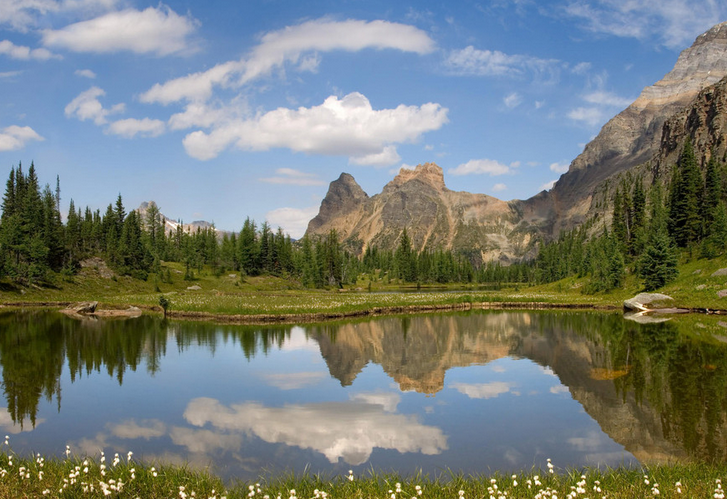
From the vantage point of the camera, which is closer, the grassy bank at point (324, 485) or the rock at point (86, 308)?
the grassy bank at point (324, 485)

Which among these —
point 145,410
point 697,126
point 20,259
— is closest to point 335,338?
point 145,410

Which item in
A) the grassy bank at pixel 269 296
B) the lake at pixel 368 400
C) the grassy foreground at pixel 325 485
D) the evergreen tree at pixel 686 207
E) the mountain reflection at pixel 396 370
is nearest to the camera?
the grassy foreground at pixel 325 485

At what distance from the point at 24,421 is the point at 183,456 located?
26.5ft

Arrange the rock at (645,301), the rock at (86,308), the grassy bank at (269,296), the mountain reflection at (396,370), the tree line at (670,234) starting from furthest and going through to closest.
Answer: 1. the tree line at (670,234)
2. the rock at (645,301)
3. the rock at (86,308)
4. the grassy bank at (269,296)
5. the mountain reflection at (396,370)

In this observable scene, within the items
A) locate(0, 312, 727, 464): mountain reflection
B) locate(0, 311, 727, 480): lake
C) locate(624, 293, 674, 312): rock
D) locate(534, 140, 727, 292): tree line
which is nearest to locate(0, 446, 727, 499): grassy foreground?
locate(0, 311, 727, 480): lake

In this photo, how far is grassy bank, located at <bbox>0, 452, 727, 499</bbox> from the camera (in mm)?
10102

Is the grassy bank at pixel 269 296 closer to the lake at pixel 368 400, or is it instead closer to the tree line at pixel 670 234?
the tree line at pixel 670 234

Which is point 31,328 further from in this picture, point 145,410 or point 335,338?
point 145,410

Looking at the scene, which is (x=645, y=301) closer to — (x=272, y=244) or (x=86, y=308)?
(x=86, y=308)

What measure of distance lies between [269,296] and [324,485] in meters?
73.6

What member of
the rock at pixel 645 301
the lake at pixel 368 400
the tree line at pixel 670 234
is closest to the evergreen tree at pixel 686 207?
the tree line at pixel 670 234

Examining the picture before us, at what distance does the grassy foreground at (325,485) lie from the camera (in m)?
10.1

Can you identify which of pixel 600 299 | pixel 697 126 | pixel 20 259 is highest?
pixel 697 126

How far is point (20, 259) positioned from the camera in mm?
83688
